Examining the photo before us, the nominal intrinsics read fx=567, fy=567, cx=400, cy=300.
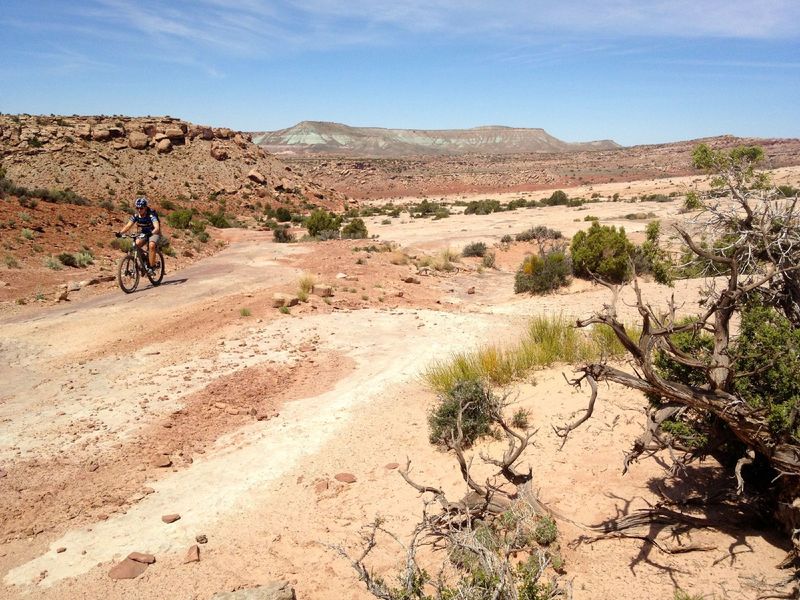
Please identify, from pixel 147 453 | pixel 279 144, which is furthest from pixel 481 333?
pixel 279 144

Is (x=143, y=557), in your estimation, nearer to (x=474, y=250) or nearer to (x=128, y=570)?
(x=128, y=570)

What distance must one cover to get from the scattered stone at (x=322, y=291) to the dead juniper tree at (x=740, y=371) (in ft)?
27.7

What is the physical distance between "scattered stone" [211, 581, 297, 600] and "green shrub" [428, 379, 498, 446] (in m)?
2.44

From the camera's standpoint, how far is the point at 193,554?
4.35 metres

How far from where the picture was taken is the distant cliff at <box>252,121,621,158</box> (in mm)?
139250

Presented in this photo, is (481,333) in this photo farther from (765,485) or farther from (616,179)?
(616,179)

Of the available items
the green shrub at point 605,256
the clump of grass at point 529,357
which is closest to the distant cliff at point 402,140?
the green shrub at point 605,256

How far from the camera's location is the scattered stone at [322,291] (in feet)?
40.2

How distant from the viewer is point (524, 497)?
407 centimetres

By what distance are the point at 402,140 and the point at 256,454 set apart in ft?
495


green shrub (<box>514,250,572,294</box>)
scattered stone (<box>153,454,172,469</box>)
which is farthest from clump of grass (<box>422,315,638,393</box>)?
green shrub (<box>514,250,572,294</box>)

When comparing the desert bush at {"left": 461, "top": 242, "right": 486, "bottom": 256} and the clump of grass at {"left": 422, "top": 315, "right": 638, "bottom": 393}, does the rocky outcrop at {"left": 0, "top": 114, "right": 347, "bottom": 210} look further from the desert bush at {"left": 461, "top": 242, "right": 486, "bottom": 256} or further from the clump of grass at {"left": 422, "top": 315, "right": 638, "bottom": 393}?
the clump of grass at {"left": 422, "top": 315, "right": 638, "bottom": 393}

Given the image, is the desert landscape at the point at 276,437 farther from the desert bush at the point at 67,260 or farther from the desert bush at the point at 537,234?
the desert bush at the point at 537,234

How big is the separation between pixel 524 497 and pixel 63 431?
5.13m
